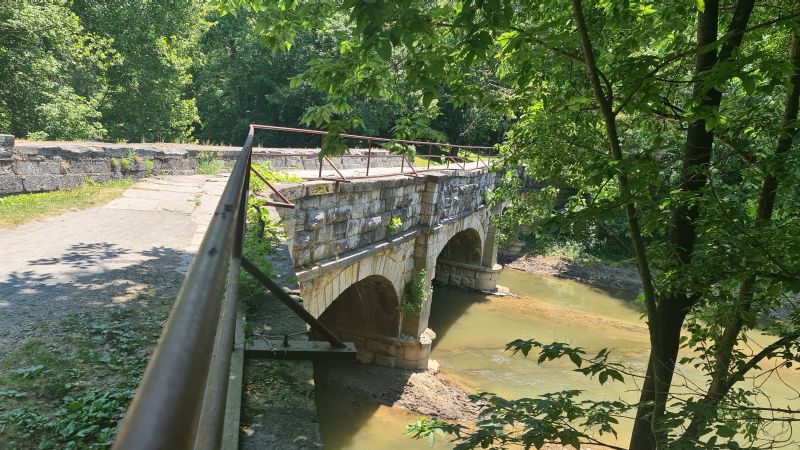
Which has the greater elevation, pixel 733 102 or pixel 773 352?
pixel 733 102

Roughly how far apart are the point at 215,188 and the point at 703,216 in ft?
22.2

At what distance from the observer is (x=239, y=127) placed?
25984 millimetres

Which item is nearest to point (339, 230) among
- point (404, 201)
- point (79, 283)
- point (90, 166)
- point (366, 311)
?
point (404, 201)

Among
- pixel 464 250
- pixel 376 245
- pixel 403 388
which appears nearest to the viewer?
pixel 376 245

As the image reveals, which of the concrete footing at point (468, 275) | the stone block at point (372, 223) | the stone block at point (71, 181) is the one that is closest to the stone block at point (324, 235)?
the stone block at point (372, 223)

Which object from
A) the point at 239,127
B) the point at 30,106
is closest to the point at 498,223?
the point at 30,106

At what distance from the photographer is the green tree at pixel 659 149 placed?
2.66 m

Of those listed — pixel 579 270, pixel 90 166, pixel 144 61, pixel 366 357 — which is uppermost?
pixel 144 61

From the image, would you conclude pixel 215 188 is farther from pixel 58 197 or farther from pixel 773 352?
pixel 773 352

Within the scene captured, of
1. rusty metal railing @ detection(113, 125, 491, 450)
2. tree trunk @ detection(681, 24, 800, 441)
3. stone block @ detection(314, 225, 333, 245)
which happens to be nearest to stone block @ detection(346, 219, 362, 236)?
stone block @ detection(314, 225, 333, 245)

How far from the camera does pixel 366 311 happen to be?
39.9 feet

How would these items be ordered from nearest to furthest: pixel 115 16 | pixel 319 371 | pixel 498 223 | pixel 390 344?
pixel 498 223 < pixel 319 371 < pixel 390 344 < pixel 115 16

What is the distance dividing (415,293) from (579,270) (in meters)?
13.0

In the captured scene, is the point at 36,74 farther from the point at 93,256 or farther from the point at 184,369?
the point at 184,369
